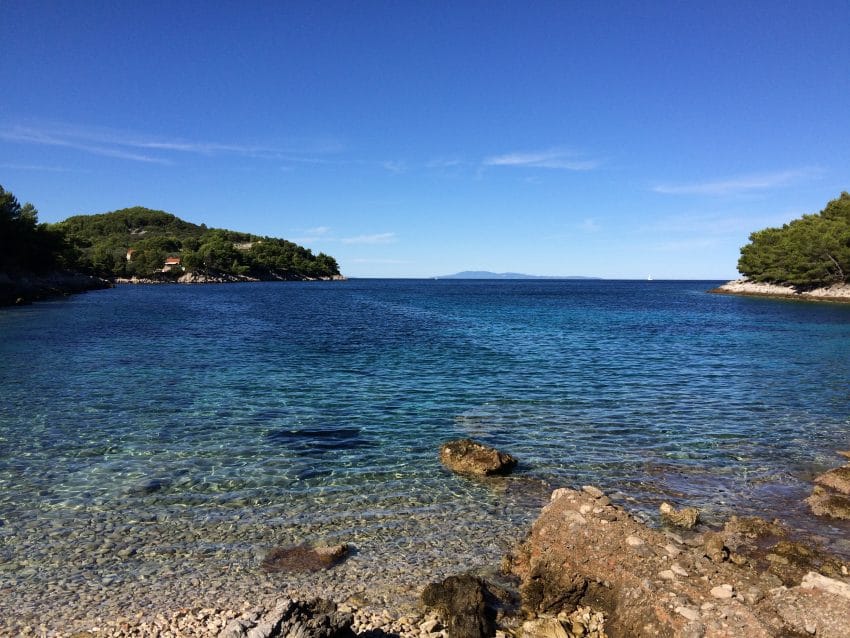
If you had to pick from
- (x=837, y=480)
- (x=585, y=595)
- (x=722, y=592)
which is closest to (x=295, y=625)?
(x=585, y=595)

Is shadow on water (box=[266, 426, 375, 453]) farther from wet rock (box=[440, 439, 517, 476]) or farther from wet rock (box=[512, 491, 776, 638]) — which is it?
wet rock (box=[512, 491, 776, 638])

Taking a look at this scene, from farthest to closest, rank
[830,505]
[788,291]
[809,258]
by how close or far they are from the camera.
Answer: [788,291], [809,258], [830,505]

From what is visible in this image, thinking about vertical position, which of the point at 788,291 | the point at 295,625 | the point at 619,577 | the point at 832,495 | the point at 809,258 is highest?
the point at 809,258

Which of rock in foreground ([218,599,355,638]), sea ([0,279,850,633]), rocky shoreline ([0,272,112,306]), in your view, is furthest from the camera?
rocky shoreline ([0,272,112,306])

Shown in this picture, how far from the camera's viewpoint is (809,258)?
10862 centimetres

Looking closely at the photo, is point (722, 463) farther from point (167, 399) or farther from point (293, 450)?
point (167, 399)

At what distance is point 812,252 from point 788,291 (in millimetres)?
17940

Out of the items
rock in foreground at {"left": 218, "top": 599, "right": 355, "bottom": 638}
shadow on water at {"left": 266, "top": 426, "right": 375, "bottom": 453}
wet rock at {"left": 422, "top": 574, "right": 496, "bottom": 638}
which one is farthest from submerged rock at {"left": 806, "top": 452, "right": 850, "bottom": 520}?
shadow on water at {"left": 266, "top": 426, "right": 375, "bottom": 453}

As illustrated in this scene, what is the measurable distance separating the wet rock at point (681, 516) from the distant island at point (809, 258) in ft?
370

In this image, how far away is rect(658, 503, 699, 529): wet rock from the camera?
1264cm

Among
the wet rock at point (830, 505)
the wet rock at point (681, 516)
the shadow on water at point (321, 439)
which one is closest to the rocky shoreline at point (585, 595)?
the wet rock at point (681, 516)

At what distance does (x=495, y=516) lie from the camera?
13297mm

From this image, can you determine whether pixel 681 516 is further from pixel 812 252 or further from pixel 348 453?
pixel 812 252

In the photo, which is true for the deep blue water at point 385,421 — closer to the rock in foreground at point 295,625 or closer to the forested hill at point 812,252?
the rock in foreground at point 295,625
